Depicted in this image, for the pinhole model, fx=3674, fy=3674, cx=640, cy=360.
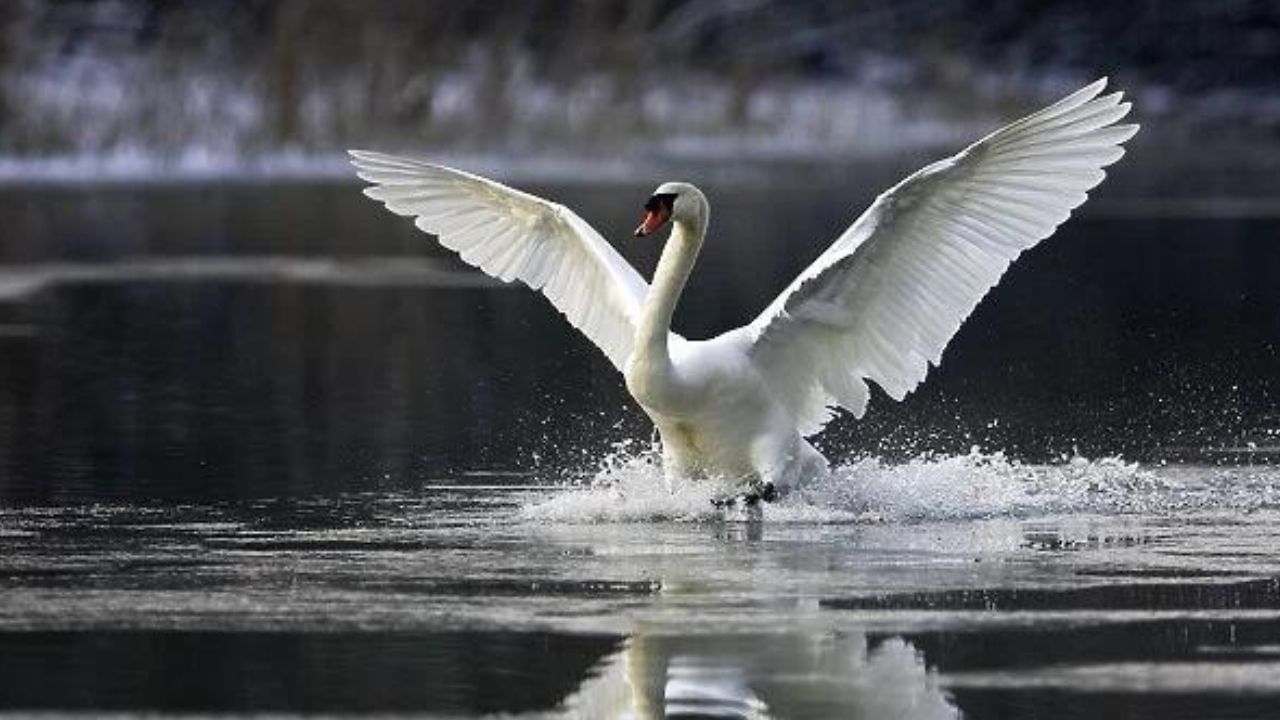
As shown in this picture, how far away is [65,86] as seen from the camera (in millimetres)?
44812

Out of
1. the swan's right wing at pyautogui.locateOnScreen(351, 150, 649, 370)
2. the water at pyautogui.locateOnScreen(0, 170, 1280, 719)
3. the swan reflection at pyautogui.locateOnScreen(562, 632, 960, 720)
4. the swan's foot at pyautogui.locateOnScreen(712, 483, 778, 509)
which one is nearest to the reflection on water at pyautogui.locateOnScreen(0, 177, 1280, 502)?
the water at pyautogui.locateOnScreen(0, 170, 1280, 719)

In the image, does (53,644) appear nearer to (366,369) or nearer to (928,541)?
(928,541)

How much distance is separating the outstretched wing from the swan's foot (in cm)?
66

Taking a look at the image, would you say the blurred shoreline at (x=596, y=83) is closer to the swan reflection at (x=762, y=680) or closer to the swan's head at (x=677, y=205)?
the swan's head at (x=677, y=205)

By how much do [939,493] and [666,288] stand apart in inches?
46.1

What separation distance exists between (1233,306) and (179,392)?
271 inches

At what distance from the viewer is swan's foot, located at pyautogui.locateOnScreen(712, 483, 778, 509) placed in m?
12.3

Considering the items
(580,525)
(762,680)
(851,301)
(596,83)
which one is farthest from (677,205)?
(596,83)

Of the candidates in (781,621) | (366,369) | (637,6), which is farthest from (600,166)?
(781,621)

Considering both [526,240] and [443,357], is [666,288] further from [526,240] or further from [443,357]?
[443,357]

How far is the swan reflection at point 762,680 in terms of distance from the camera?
26.7 feet

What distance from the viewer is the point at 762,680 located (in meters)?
8.52

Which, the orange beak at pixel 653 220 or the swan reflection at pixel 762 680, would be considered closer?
the swan reflection at pixel 762 680

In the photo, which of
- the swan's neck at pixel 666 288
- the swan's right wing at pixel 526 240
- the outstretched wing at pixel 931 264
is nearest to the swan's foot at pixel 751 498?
the swan's neck at pixel 666 288
